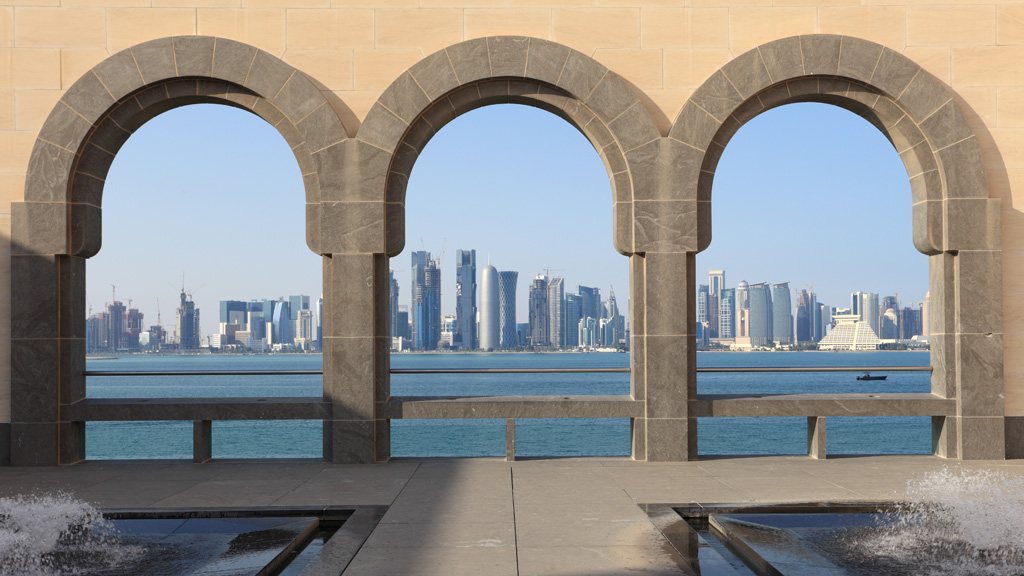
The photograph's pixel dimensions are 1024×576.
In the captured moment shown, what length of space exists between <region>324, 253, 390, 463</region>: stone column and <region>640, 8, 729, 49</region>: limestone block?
4.76m

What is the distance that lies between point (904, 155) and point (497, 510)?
777 centimetres

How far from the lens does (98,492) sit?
9.38 meters

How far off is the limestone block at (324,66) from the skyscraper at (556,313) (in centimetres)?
16138

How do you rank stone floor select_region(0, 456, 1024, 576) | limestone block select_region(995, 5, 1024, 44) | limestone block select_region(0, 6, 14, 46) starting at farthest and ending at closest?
limestone block select_region(995, 5, 1024, 44) < limestone block select_region(0, 6, 14, 46) < stone floor select_region(0, 456, 1024, 576)

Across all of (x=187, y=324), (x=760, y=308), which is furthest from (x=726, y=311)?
(x=187, y=324)

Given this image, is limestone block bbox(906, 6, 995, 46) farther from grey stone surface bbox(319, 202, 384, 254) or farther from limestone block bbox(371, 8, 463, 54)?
grey stone surface bbox(319, 202, 384, 254)

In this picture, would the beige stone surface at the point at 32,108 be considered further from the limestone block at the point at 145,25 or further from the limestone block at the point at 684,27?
the limestone block at the point at 684,27

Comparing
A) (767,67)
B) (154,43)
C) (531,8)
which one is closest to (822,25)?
(767,67)

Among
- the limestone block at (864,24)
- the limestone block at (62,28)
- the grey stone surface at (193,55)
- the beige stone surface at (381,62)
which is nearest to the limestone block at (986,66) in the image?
the limestone block at (864,24)

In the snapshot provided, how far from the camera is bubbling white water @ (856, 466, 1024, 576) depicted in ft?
19.8

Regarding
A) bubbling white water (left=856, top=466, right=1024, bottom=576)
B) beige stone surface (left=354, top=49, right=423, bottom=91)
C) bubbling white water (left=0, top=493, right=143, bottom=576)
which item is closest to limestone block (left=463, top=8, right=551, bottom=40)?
beige stone surface (left=354, top=49, right=423, bottom=91)

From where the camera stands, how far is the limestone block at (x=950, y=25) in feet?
38.7

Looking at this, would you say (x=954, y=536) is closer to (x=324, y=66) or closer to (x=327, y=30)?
(x=324, y=66)

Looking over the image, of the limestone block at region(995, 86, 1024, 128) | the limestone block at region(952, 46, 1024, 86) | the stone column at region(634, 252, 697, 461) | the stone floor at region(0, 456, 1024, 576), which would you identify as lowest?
the stone floor at region(0, 456, 1024, 576)
